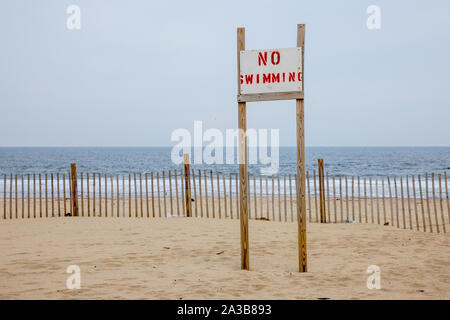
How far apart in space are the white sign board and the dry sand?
2.49 metres

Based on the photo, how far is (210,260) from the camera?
20.6 ft

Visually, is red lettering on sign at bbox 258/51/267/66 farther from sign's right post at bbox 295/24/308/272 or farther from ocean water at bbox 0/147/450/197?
→ ocean water at bbox 0/147/450/197

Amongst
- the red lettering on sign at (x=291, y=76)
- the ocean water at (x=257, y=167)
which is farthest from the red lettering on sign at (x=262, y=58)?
the ocean water at (x=257, y=167)

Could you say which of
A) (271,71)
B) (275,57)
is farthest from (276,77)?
(275,57)

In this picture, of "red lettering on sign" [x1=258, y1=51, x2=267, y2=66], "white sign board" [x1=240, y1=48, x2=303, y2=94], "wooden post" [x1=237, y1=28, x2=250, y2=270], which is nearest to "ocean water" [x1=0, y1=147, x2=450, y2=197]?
"wooden post" [x1=237, y1=28, x2=250, y2=270]

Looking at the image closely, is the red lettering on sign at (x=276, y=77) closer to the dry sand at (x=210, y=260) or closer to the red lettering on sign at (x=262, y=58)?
the red lettering on sign at (x=262, y=58)

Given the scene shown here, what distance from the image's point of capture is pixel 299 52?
16.7ft

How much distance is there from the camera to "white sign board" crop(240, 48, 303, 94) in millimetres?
5117

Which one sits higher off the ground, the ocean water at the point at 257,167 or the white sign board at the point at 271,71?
the white sign board at the point at 271,71

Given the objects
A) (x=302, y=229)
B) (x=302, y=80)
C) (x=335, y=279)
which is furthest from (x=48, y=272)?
(x=302, y=80)

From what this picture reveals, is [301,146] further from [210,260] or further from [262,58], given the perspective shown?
[210,260]

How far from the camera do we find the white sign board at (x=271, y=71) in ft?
16.8

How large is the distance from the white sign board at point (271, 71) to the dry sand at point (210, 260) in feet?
8.18
